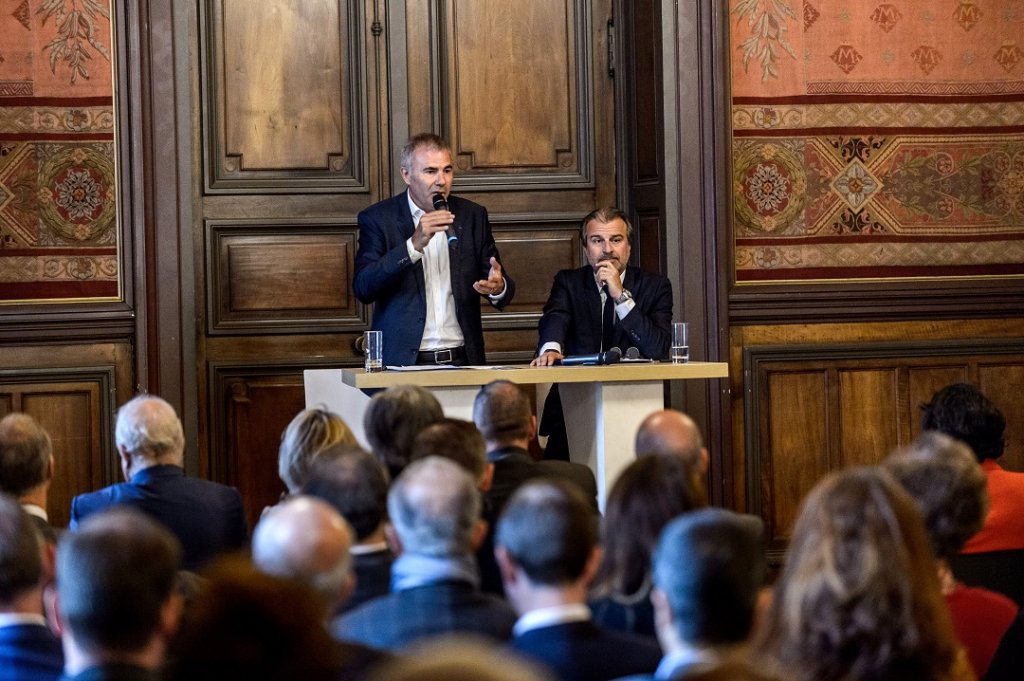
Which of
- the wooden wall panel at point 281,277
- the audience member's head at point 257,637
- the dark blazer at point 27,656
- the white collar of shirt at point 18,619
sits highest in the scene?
the wooden wall panel at point 281,277

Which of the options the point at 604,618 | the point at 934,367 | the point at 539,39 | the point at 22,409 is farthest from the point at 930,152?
the point at 604,618

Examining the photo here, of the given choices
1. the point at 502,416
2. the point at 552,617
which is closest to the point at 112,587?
the point at 552,617

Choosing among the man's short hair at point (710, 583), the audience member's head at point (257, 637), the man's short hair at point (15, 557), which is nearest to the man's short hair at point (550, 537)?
the man's short hair at point (710, 583)

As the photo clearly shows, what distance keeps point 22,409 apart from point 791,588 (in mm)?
4696

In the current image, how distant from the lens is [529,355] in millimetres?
6715

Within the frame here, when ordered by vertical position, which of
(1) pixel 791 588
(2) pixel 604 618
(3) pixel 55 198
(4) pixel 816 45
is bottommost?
(2) pixel 604 618

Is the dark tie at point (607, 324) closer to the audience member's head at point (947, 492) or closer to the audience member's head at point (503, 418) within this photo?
the audience member's head at point (503, 418)

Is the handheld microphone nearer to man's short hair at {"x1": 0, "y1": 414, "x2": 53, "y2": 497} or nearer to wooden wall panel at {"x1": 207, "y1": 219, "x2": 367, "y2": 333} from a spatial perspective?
wooden wall panel at {"x1": 207, "y1": 219, "x2": 367, "y2": 333}

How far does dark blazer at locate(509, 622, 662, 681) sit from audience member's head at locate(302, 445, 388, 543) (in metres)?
0.64

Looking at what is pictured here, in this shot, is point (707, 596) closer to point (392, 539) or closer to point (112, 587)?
point (112, 587)

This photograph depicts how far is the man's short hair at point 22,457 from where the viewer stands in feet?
11.2

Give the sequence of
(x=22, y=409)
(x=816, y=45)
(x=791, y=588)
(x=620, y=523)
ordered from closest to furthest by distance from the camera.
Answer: (x=791, y=588), (x=620, y=523), (x=22, y=409), (x=816, y=45)

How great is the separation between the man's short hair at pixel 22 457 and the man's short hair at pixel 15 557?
108 cm

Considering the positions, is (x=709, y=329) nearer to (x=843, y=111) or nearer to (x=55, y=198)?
(x=843, y=111)
